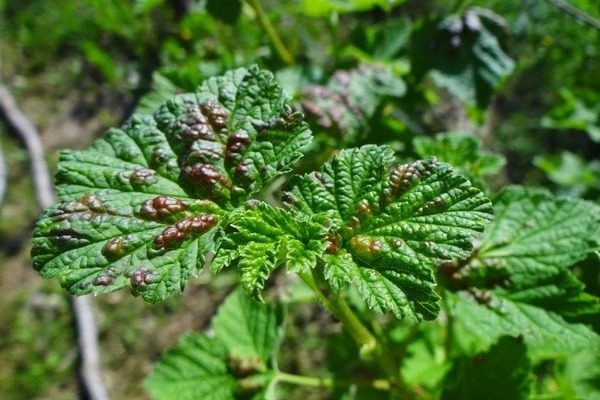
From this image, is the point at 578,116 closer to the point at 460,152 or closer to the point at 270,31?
the point at 460,152

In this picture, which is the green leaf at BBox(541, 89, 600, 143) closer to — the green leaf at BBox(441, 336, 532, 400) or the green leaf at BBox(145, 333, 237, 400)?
the green leaf at BBox(441, 336, 532, 400)

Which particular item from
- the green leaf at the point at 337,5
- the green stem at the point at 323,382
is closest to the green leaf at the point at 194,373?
the green stem at the point at 323,382

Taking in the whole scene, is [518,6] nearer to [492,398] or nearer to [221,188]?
[492,398]

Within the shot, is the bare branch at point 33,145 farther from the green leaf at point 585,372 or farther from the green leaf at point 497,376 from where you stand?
the green leaf at point 585,372

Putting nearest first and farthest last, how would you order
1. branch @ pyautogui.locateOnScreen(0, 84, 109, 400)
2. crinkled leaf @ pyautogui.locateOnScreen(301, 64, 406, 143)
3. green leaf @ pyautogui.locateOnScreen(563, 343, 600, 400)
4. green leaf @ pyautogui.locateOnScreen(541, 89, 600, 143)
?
1. green leaf @ pyautogui.locateOnScreen(563, 343, 600, 400)
2. crinkled leaf @ pyautogui.locateOnScreen(301, 64, 406, 143)
3. green leaf @ pyautogui.locateOnScreen(541, 89, 600, 143)
4. branch @ pyautogui.locateOnScreen(0, 84, 109, 400)

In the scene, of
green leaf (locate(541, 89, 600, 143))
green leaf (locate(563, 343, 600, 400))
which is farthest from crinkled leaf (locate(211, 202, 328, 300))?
green leaf (locate(541, 89, 600, 143))

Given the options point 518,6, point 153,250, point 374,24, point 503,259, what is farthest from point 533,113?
point 153,250
